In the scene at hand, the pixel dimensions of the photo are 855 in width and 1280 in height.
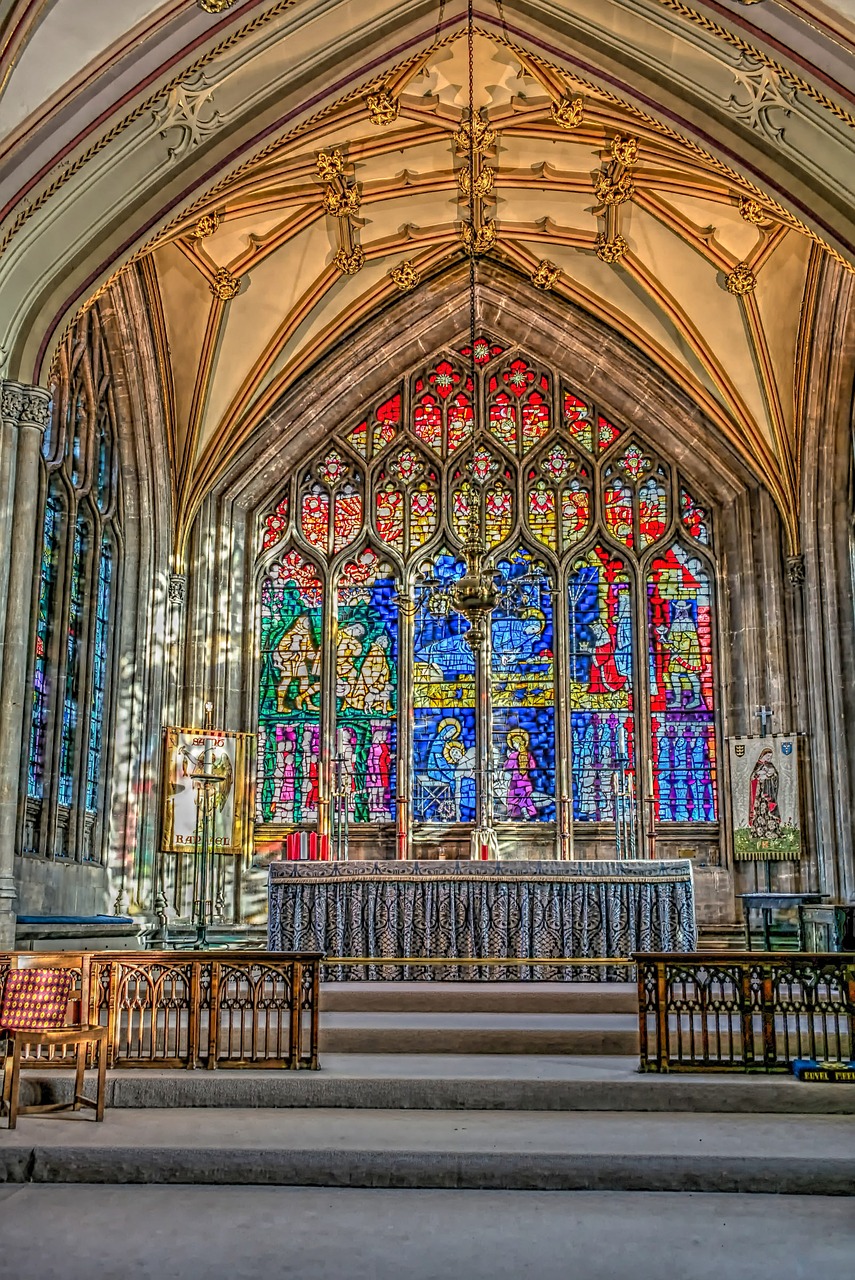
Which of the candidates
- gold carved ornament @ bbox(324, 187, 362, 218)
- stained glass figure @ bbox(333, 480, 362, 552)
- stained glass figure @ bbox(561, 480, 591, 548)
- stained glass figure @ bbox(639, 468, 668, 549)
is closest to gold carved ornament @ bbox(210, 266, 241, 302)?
gold carved ornament @ bbox(324, 187, 362, 218)

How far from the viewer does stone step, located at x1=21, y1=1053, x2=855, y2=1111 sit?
6621mm

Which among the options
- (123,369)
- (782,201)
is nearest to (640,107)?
(782,201)

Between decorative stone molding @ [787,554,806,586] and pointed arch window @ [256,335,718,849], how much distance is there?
1141mm

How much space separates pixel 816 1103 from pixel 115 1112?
11.3ft

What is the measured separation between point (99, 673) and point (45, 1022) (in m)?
7.34

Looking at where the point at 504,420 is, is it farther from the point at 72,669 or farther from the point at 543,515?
the point at 72,669

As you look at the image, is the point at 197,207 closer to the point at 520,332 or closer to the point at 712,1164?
the point at 520,332

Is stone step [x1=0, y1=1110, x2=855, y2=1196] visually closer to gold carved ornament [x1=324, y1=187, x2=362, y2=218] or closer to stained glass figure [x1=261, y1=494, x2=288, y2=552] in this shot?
gold carved ornament [x1=324, y1=187, x2=362, y2=218]

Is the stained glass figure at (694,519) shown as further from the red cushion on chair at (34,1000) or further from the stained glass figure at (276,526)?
the red cushion on chair at (34,1000)

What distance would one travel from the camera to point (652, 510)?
15.9 m

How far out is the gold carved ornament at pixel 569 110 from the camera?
40.2 feet

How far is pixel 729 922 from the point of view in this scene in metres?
14.3

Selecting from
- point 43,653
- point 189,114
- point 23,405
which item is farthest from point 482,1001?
point 189,114

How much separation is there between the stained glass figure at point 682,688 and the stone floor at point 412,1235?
986cm
